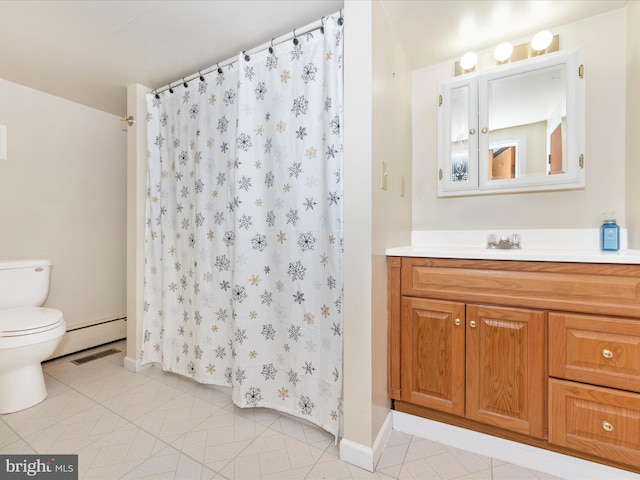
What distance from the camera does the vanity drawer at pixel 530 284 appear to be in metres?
1.08

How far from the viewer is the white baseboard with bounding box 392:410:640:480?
3.79 ft

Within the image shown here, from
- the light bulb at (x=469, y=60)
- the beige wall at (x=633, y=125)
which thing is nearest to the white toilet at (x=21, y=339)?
the light bulb at (x=469, y=60)

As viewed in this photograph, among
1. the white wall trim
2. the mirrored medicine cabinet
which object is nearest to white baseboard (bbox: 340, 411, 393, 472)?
the mirrored medicine cabinet

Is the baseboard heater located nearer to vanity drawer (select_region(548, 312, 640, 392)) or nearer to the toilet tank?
the toilet tank

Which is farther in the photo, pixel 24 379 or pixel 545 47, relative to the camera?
pixel 24 379

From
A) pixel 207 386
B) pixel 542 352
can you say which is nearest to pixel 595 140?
pixel 542 352

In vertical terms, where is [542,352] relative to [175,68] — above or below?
below

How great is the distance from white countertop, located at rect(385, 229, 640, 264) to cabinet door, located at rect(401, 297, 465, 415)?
23 cm

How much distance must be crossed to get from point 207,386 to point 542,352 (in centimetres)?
183

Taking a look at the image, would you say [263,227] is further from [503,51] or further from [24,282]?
[24,282]

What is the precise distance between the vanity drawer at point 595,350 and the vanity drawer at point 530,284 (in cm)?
4

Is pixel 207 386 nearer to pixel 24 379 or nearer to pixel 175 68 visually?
pixel 24 379

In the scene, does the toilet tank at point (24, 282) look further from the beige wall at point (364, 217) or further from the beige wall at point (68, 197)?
the beige wall at point (364, 217)

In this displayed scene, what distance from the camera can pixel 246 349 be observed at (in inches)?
62.9
